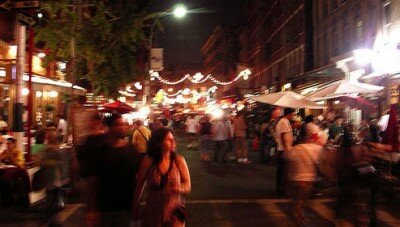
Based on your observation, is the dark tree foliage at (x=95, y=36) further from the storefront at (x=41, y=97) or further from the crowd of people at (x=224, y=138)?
the crowd of people at (x=224, y=138)

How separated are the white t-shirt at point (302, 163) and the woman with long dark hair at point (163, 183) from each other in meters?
2.59

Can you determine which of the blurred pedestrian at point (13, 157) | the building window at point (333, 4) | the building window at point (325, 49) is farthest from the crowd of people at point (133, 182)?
the building window at point (325, 49)

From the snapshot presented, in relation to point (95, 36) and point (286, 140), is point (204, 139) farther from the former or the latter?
point (286, 140)

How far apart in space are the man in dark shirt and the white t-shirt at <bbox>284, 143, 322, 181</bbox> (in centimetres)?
277

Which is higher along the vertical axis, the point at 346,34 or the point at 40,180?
the point at 346,34

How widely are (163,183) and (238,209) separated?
5.43m

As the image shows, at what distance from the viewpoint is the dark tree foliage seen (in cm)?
1519

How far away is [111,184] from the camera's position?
514 centimetres

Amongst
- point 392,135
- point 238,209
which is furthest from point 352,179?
point 392,135

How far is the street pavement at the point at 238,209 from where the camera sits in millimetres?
8945

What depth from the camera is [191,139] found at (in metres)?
27.8

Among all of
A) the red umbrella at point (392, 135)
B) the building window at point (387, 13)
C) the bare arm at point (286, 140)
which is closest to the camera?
the bare arm at point (286, 140)

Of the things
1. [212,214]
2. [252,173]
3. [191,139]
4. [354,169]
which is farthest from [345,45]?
[354,169]

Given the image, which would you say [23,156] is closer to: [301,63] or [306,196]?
[306,196]
